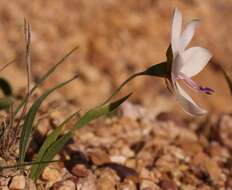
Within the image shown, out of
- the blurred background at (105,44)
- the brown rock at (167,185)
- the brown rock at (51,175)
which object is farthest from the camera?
the blurred background at (105,44)

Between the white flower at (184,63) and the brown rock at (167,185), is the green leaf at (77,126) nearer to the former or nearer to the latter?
the white flower at (184,63)

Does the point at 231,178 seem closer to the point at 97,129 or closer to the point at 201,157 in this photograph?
the point at 201,157

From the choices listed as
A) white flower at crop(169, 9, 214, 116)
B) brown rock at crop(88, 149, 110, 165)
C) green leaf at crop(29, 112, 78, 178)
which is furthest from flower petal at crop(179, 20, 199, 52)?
brown rock at crop(88, 149, 110, 165)

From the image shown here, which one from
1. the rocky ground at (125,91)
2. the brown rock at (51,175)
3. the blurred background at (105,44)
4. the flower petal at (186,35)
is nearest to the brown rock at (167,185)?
the rocky ground at (125,91)

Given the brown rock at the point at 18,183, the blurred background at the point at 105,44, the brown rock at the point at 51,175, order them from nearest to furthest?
the brown rock at the point at 18,183 < the brown rock at the point at 51,175 < the blurred background at the point at 105,44

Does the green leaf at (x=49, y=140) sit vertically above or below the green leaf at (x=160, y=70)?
below

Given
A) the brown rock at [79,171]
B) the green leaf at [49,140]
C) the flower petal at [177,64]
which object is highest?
the flower petal at [177,64]

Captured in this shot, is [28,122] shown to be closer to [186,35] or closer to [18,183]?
[18,183]

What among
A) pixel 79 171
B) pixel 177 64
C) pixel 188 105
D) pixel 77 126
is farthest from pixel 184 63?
pixel 79 171

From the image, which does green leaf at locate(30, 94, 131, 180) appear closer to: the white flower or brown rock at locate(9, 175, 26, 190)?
brown rock at locate(9, 175, 26, 190)
